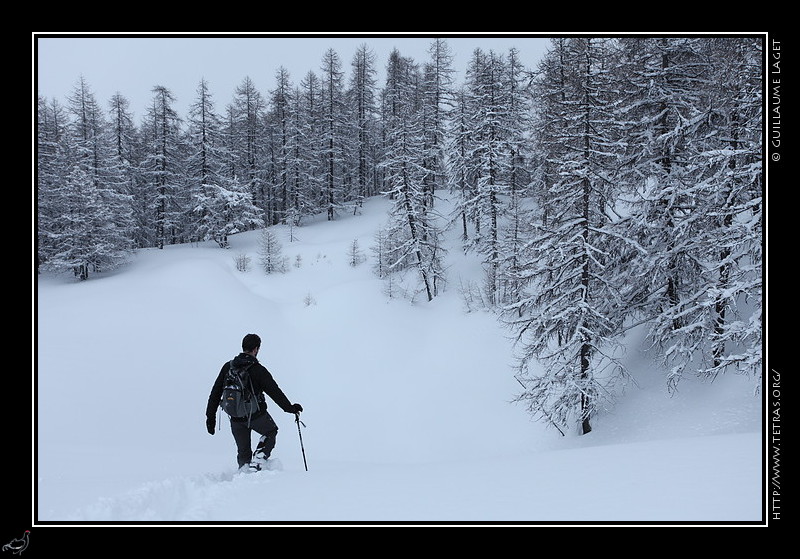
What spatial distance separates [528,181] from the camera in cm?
3509

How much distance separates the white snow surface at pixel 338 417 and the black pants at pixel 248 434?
0.94 feet

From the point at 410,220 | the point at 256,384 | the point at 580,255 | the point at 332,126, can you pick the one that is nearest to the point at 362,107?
the point at 332,126

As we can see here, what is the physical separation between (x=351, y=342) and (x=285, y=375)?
419 cm

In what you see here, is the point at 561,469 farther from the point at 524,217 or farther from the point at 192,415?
the point at 524,217

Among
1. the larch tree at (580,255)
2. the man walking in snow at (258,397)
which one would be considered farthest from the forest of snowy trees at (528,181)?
the man walking in snow at (258,397)

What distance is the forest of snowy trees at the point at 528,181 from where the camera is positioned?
10.4m

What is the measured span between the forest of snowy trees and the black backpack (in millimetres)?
2621

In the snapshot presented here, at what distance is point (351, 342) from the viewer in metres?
22.2

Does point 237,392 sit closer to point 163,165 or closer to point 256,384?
point 256,384

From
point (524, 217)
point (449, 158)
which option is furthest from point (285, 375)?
point (449, 158)

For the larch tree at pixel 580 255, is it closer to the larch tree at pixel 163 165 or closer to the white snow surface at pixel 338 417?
the white snow surface at pixel 338 417

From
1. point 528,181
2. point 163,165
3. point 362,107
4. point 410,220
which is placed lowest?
point 410,220

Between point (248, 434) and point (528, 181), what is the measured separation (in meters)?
33.8
